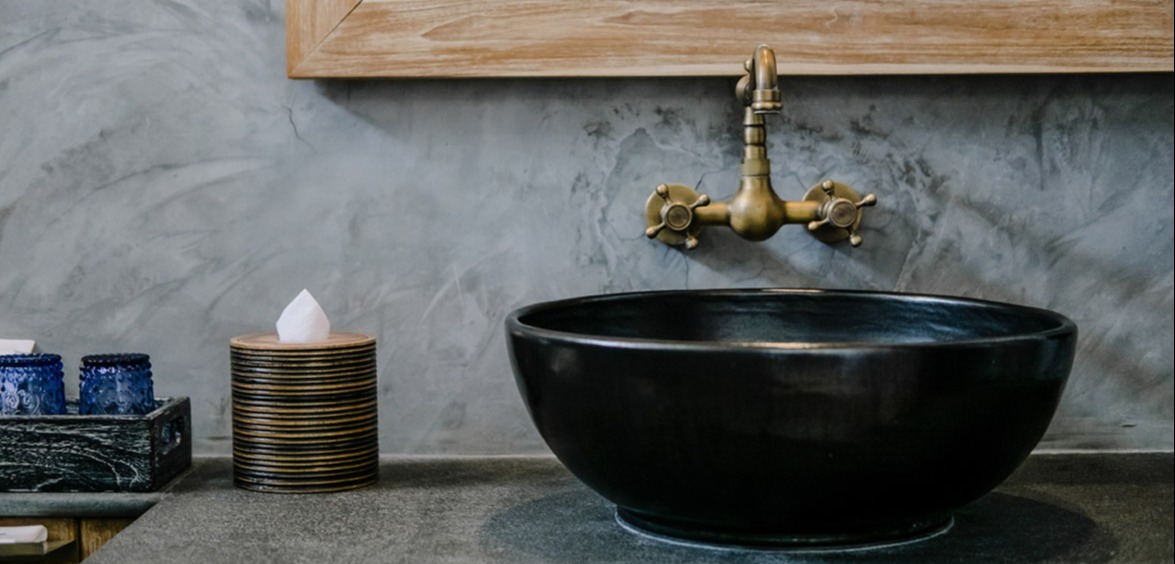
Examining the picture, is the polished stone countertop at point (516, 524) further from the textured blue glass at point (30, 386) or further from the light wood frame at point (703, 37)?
the light wood frame at point (703, 37)

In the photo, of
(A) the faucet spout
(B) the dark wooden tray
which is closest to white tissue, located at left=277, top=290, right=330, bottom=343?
(B) the dark wooden tray

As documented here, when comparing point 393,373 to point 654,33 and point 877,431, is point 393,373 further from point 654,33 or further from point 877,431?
point 877,431

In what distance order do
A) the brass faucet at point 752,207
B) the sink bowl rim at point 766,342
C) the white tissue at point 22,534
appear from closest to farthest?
1. the sink bowl rim at point 766,342
2. the white tissue at point 22,534
3. the brass faucet at point 752,207

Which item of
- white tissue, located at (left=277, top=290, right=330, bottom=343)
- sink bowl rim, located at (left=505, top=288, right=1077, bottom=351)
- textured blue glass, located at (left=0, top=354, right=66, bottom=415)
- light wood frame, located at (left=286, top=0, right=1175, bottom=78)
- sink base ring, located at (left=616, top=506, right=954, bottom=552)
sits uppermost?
light wood frame, located at (left=286, top=0, right=1175, bottom=78)

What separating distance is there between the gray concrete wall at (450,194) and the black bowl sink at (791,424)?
31cm

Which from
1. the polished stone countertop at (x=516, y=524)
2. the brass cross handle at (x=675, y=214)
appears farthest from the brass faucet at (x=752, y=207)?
the polished stone countertop at (x=516, y=524)

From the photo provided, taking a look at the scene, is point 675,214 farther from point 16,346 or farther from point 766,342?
point 16,346

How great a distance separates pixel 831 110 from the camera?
116 centimetres

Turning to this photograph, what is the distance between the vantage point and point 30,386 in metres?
1.02

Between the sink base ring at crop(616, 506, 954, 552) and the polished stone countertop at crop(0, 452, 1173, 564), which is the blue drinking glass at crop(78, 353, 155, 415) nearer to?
the polished stone countertop at crop(0, 452, 1173, 564)

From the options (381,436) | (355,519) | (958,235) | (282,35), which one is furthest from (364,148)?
(958,235)

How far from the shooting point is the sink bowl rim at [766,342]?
75 centimetres

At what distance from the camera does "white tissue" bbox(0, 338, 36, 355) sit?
113 centimetres

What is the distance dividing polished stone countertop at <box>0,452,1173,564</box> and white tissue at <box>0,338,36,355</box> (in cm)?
20
